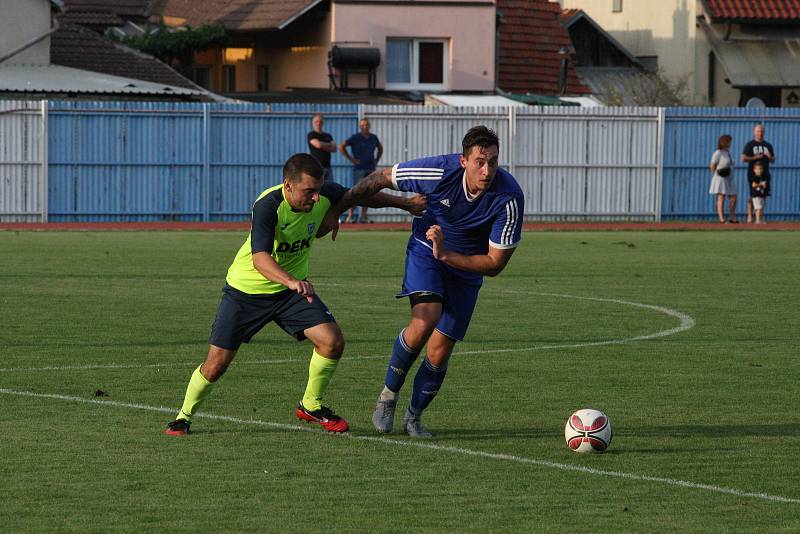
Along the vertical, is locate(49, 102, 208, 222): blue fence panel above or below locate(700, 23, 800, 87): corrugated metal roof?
below

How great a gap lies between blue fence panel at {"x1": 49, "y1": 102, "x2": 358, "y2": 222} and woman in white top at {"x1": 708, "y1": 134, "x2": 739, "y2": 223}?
7541 millimetres

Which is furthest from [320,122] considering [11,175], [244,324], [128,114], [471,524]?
[471,524]

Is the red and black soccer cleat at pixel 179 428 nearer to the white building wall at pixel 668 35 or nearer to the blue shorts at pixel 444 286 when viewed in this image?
the blue shorts at pixel 444 286

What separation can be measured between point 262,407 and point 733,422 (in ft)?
9.88

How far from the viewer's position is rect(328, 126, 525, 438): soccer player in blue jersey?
8477mm

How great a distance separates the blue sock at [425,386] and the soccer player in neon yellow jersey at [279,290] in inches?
17.5

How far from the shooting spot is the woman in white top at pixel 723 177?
30284 mm

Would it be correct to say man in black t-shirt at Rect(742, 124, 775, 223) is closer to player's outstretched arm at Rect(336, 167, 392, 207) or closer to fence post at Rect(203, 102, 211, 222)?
fence post at Rect(203, 102, 211, 222)

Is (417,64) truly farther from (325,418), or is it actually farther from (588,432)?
(588,432)

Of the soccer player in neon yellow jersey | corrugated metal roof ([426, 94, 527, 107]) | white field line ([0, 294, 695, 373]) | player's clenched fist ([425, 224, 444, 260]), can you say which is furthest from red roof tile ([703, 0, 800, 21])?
player's clenched fist ([425, 224, 444, 260])

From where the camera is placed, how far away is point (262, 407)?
955 cm

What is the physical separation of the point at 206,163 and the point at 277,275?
2245 centimetres

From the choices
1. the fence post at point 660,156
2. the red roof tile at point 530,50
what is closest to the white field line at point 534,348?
the fence post at point 660,156

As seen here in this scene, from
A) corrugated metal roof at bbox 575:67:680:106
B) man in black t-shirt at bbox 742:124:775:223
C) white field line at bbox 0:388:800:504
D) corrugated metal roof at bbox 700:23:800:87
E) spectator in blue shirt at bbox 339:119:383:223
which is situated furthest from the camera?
corrugated metal roof at bbox 700:23:800:87
